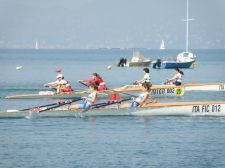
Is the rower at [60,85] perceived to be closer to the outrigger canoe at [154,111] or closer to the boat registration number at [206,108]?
the outrigger canoe at [154,111]

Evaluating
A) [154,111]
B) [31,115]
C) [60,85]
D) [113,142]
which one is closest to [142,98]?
[154,111]

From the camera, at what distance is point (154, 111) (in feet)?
140

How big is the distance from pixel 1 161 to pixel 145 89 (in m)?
13.3

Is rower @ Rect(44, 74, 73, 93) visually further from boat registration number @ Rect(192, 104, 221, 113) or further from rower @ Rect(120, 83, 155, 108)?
boat registration number @ Rect(192, 104, 221, 113)

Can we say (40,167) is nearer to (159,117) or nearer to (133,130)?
(133,130)

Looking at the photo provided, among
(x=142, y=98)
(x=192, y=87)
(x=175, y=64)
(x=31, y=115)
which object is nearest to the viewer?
(x=31, y=115)

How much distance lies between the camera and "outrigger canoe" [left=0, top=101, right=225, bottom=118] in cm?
4200

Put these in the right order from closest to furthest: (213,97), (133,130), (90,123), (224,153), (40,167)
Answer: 1. (40,167)
2. (224,153)
3. (133,130)
4. (90,123)
5. (213,97)

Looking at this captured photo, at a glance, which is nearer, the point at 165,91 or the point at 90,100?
the point at 90,100

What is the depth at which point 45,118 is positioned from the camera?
42.3 m

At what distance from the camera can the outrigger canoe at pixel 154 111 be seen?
42.0 m

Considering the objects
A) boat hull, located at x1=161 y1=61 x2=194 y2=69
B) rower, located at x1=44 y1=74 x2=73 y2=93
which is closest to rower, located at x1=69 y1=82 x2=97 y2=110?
rower, located at x1=44 y1=74 x2=73 y2=93

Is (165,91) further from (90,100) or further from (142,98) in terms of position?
(90,100)

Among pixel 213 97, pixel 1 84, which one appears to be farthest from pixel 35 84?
pixel 213 97
